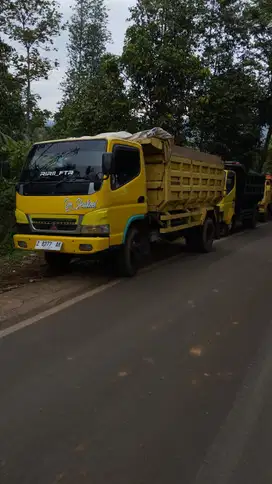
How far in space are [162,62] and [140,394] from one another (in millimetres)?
13172

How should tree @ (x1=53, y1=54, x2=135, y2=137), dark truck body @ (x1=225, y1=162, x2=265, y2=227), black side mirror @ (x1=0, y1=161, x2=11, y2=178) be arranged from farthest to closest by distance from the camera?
1. dark truck body @ (x1=225, y1=162, x2=265, y2=227)
2. tree @ (x1=53, y1=54, x2=135, y2=137)
3. black side mirror @ (x1=0, y1=161, x2=11, y2=178)

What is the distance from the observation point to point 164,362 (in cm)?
412

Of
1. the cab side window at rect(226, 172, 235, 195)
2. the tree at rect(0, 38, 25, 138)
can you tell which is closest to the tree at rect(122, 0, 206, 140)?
the cab side window at rect(226, 172, 235, 195)

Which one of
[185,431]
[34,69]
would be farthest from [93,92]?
[185,431]

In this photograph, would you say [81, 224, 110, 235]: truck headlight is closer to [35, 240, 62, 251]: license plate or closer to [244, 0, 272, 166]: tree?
[35, 240, 62, 251]: license plate

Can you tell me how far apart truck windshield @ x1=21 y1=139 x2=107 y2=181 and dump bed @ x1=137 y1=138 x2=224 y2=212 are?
128 cm

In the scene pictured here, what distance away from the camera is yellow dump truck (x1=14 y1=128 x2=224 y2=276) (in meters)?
6.91

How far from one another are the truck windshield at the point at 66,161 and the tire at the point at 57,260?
4.63 feet

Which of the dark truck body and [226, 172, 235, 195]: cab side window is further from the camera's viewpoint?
the dark truck body

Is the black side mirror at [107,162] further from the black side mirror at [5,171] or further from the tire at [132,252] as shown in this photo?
the black side mirror at [5,171]

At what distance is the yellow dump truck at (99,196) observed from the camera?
691cm

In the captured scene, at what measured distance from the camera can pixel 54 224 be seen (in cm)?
718

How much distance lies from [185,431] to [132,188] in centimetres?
515

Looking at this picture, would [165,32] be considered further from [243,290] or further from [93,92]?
[243,290]
